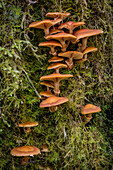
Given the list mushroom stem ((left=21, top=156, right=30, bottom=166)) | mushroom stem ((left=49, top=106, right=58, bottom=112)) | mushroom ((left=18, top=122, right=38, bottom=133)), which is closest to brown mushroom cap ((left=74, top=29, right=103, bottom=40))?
mushroom stem ((left=49, top=106, right=58, bottom=112))

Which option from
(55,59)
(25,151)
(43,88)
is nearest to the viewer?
(25,151)

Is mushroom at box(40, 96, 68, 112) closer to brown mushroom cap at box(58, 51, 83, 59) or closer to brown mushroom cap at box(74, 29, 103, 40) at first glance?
brown mushroom cap at box(58, 51, 83, 59)

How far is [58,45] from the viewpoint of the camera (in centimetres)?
211

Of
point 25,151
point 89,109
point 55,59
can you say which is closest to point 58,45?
point 55,59

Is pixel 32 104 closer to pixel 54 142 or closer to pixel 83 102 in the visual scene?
pixel 54 142

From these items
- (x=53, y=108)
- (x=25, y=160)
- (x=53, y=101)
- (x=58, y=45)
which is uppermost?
(x=58, y=45)

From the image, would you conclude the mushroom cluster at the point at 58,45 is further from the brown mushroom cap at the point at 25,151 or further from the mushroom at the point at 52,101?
the brown mushroom cap at the point at 25,151

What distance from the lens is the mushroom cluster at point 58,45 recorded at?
6.75 feet

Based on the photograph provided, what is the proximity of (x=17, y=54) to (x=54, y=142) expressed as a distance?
1237 millimetres

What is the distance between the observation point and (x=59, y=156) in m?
2.32

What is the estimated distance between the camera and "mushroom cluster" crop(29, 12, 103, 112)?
206cm

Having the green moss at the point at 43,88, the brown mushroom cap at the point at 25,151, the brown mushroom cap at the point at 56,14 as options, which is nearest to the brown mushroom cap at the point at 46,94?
the green moss at the point at 43,88

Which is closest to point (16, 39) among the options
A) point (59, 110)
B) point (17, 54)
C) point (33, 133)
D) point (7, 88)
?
point (17, 54)

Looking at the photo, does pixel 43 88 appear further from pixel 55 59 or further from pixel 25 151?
pixel 25 151
